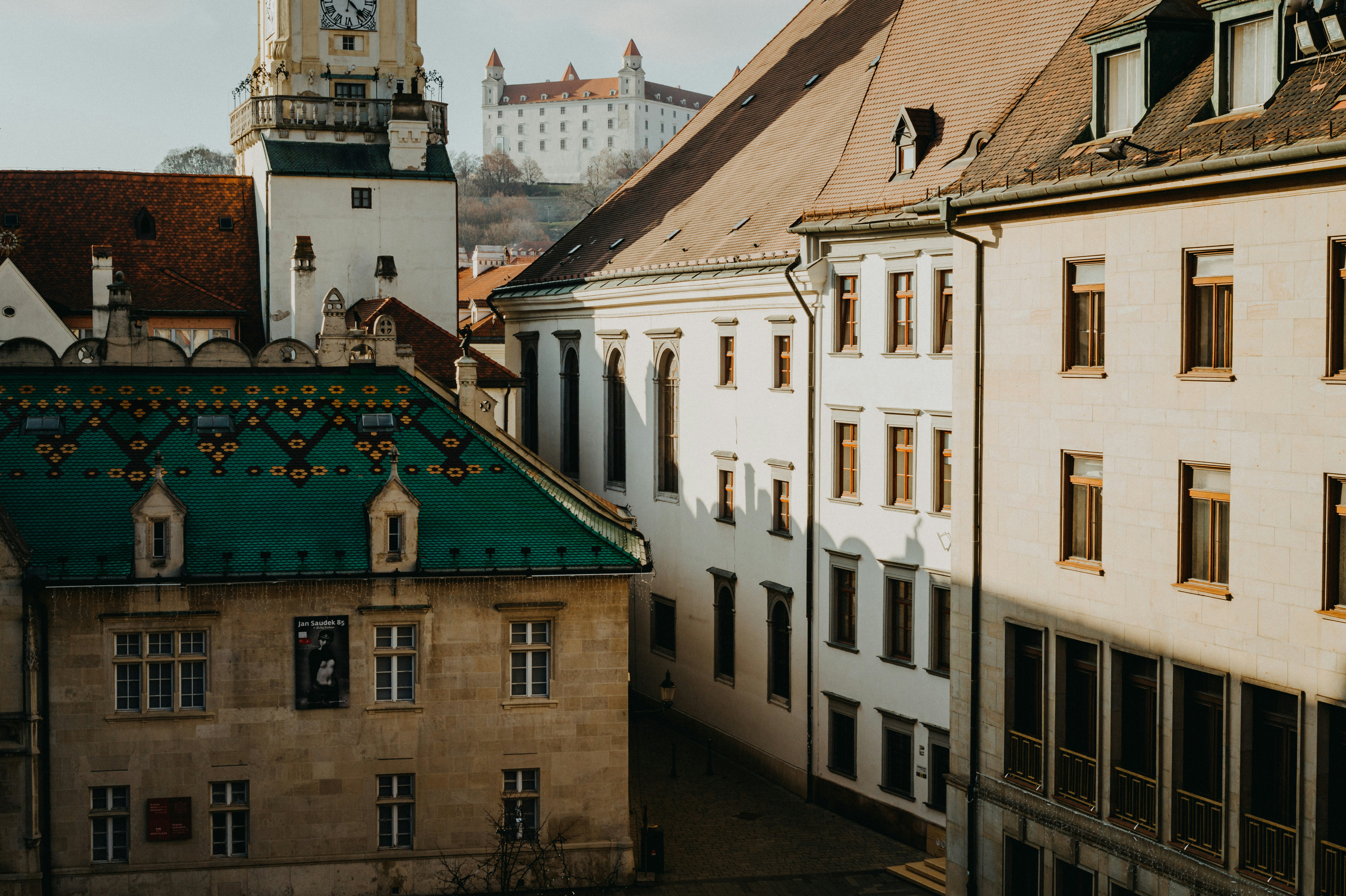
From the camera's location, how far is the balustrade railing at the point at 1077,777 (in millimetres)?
25484

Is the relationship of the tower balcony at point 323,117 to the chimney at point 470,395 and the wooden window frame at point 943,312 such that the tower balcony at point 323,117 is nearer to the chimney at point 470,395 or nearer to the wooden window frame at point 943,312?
the chimney at point 470,395

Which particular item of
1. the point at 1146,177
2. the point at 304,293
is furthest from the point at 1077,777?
the point at 304,293

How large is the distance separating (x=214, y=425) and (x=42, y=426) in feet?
11.8

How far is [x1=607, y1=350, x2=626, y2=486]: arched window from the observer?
52.4 meters

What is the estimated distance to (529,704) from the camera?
32719 mm

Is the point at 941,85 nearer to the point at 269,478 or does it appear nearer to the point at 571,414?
the point at 269,478

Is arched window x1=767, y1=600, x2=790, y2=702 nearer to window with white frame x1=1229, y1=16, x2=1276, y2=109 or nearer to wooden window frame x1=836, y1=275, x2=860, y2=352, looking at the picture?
wooden window frame x1=836, y1=275, x2=860, y2=352

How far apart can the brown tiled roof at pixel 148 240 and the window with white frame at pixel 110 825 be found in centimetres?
2935

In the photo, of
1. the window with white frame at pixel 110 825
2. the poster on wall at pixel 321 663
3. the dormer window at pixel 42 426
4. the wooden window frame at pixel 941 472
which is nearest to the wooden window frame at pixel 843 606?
the wooden window frame at pixel 941 472

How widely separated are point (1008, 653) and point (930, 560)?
25.2ft

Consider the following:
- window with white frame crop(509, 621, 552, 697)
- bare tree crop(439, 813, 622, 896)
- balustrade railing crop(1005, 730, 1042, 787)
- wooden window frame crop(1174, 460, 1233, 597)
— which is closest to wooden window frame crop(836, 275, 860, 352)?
window with white frame crop(509, 621, 552, 697)

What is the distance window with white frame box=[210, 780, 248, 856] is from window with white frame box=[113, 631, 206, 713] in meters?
1.70

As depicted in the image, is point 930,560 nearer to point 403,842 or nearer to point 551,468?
point 551,468

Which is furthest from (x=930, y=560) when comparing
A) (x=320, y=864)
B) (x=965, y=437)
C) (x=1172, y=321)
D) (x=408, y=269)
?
(x=408, y=269)
